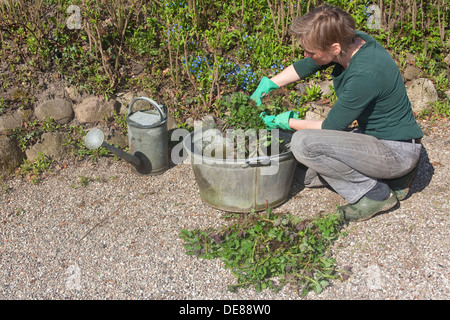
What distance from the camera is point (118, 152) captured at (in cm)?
338

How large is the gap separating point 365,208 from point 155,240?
4.71 feet

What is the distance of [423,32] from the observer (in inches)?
184

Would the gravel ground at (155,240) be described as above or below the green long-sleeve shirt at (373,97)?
below

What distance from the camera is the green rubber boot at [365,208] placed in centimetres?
300

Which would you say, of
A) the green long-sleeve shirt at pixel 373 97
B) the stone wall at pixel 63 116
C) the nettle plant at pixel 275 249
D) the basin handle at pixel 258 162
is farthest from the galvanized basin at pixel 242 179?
the stone wall at pixel 63 116

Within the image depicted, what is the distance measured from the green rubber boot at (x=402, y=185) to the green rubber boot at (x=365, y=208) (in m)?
0.16

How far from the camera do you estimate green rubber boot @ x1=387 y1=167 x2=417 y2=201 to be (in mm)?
3133

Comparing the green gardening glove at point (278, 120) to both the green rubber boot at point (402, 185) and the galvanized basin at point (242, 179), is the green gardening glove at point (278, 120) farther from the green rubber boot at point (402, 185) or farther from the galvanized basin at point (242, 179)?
the green rubber boot at point (402, 185)

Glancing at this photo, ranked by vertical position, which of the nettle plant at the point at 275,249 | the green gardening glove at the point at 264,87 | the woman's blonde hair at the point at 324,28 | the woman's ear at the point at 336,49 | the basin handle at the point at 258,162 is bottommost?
the nettle plant at the point at 275,249

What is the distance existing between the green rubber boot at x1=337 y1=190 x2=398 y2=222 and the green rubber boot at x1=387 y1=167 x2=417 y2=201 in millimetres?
163

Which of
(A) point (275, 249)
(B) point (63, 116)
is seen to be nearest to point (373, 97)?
(A) point (275, 249)

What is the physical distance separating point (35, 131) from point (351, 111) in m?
2.70

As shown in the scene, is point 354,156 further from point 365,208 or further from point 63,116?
point 63,116

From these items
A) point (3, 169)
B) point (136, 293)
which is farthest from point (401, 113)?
point (3, 169)
